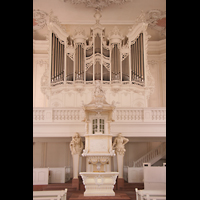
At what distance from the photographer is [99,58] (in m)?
13.4

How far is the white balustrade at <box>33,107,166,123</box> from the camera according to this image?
1123cm

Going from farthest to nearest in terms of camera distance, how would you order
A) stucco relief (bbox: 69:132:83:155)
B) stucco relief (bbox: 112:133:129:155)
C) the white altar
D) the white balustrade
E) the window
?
the white balustrade, stucco relief (bbox: 112:133:129:155), stucco relief (bbox: 69:132:83:155), the window, the white altar

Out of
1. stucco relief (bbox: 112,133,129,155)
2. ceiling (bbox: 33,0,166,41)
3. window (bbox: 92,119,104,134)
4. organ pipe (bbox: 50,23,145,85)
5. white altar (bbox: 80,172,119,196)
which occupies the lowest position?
white altar (bbox: 80,172,119,196)

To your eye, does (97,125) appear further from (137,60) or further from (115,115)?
(137,60)

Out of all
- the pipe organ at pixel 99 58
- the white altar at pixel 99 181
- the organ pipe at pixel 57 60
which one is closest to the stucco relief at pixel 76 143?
the white altar at pixel 99 181

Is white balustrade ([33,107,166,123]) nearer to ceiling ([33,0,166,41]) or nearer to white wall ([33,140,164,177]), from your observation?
white wall ([33,140,164,177])

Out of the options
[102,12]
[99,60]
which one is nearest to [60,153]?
[99,60]

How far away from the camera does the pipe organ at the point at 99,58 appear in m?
13.2

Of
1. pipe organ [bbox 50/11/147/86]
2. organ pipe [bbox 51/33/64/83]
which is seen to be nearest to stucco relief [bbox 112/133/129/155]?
pipe organ [bbox 50/11/147/86]

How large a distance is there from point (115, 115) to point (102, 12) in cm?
638

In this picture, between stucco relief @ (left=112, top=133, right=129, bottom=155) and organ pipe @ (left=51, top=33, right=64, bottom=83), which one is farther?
organ pipe @ (left=51, top=33, right=64, bottom=83)

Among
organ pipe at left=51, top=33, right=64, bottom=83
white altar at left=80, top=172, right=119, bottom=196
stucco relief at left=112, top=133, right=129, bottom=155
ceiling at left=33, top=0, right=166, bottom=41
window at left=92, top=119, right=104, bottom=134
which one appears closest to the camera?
white altar at left=80, top=172, right=119, bottom=196

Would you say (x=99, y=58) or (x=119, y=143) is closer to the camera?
(x=119, y=143)

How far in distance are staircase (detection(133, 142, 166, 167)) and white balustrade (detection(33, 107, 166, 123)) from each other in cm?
258
